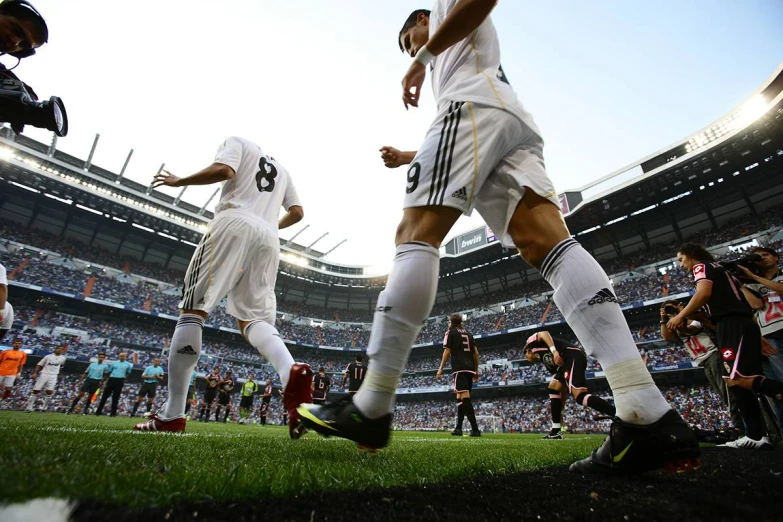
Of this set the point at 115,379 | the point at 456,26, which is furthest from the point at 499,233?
the point at 115,379

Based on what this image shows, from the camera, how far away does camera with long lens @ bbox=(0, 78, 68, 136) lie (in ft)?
7.67

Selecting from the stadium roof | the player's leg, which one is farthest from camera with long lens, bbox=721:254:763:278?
the stadium roof

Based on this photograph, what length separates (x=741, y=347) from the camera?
308 cm

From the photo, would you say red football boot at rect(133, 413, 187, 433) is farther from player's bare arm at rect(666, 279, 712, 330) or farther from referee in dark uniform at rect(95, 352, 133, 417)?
referee in dark uniform at rect(95, 352, 133, 417)

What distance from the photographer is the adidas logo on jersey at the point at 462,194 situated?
1.42 m

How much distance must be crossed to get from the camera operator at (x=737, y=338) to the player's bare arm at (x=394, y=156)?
2616mm

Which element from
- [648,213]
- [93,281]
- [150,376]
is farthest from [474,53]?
[93,281]

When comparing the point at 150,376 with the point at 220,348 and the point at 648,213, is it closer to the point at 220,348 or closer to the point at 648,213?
the point at 220,348

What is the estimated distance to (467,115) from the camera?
1.51 meters

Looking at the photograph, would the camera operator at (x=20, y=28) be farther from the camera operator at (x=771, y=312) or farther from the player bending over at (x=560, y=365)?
the camera operator at (x=771, y=312)

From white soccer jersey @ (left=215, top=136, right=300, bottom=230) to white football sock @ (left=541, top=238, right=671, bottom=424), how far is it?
2.57 metres

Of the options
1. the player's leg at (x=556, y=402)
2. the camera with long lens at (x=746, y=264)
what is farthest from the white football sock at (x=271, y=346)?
the player's leg at (x=556, y=402)

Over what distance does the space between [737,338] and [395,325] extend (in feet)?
11.1

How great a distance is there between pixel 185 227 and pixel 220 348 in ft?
31.3
